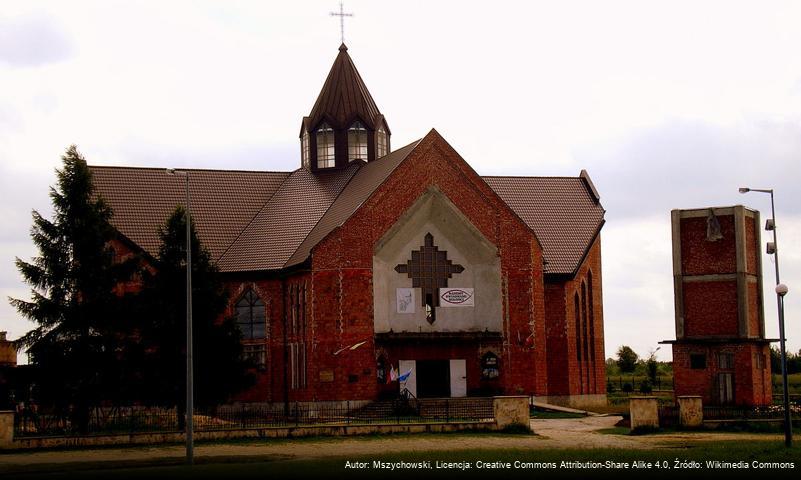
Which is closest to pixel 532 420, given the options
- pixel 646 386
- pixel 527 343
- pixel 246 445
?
pixel 527 343

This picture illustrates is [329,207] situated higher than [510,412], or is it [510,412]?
[329,207]

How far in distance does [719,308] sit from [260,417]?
19423 mm

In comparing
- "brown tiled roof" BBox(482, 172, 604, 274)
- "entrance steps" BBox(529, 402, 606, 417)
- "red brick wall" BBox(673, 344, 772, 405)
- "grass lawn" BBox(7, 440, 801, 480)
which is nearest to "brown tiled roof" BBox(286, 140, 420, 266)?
"brown tiled roof" BBox(482, 172, 604, 274)

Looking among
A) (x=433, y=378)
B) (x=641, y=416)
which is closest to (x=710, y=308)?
(x=641, y=416)

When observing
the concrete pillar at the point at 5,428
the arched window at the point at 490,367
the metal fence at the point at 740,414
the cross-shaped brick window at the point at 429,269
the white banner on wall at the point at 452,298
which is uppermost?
the cross-shaped brick window at the point at 429,269

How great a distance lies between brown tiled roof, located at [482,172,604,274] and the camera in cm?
5959

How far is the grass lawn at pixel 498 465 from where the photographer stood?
27344 mm

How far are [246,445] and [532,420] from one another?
13807mm

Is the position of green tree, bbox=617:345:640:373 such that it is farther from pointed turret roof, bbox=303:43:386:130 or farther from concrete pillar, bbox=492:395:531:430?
concrete pillar, bbox=492:395:531:430

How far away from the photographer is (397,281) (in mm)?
53156

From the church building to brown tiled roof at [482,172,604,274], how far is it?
0.57 feet

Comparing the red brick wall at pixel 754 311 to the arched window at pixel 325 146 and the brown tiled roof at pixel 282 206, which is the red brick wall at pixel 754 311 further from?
the arched window at pixel 325 146

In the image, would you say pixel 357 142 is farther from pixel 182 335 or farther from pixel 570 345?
pixel 182 335

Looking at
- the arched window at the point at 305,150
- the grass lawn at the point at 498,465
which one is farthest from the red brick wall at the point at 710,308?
the arched window at the point at 305,150
